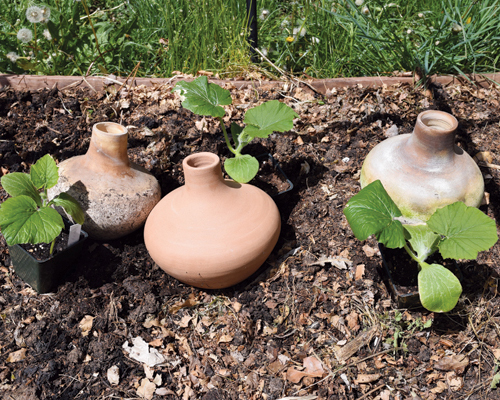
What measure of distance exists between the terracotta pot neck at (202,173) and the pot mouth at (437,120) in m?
1.08

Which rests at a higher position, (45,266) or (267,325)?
(45,266)

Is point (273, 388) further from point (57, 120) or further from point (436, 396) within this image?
point (57, 120)

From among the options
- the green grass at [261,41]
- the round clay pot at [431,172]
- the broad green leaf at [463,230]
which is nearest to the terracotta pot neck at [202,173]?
the round clay pot at [431,172]

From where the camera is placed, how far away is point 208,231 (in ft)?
6.69

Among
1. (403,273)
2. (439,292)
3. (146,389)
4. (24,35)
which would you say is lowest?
(146,389)

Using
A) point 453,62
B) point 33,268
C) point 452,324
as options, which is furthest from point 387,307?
point 453,62

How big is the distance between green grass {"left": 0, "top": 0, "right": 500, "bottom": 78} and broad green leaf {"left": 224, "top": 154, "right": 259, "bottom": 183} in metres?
1.33

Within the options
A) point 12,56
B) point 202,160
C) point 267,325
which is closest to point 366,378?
point 267,325

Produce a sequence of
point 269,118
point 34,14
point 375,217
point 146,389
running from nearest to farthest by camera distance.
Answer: point 375,217
point 146,389
point 269,118
point 34,14

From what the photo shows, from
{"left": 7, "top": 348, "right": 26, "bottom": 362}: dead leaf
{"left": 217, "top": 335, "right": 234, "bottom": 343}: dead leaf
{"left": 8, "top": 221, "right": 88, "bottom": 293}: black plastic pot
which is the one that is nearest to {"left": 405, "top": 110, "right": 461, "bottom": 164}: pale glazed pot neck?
{"left": 217, "top": 335, "right": 234, "bottom": 343}: dead leaf

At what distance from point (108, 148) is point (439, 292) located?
174 cm

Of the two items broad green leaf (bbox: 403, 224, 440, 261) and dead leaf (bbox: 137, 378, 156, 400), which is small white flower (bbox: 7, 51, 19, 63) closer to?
dead leaf (bbox: 137, 378, 156, 400)

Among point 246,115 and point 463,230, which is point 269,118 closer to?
point 246,115

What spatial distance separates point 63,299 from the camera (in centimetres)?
216
